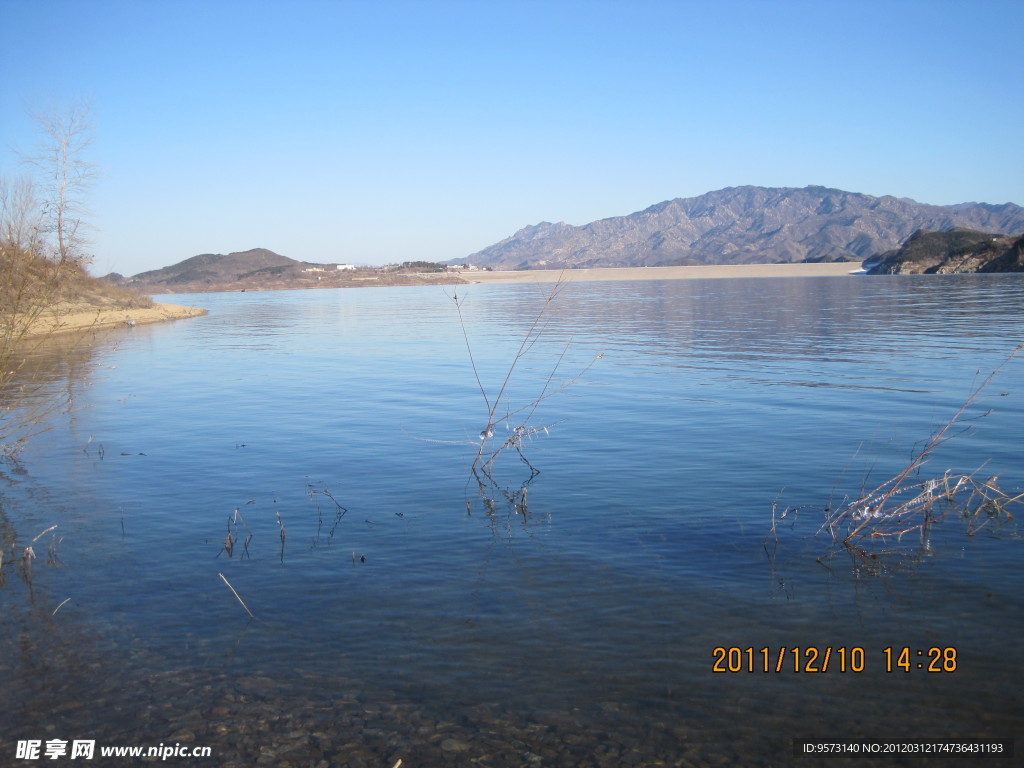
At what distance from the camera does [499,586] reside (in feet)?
26.1

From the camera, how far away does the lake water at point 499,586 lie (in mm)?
5555

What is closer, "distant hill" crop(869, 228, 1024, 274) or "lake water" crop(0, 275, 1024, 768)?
"lake water" crop(0, 275, 1024, 768)

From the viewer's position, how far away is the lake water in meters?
5.55

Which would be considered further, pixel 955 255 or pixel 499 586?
pixel 955 255

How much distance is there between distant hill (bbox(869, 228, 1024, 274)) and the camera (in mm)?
127500

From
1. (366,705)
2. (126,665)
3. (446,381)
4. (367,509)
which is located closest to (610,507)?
(367,509)

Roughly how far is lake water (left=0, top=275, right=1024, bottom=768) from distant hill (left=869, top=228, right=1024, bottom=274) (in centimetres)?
12993

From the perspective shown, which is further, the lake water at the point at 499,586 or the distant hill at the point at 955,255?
the distant hill at the point at 955,255

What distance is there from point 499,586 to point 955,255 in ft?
507

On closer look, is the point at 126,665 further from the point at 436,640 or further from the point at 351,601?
the point at 436,640

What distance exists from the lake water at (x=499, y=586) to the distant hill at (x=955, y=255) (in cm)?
12993

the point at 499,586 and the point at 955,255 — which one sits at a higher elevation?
the point at 955,255

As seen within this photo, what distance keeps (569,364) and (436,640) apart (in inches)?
855

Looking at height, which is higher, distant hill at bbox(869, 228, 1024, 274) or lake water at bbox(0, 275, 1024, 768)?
distant hill at bbox(869, 228, 1024, 274)
